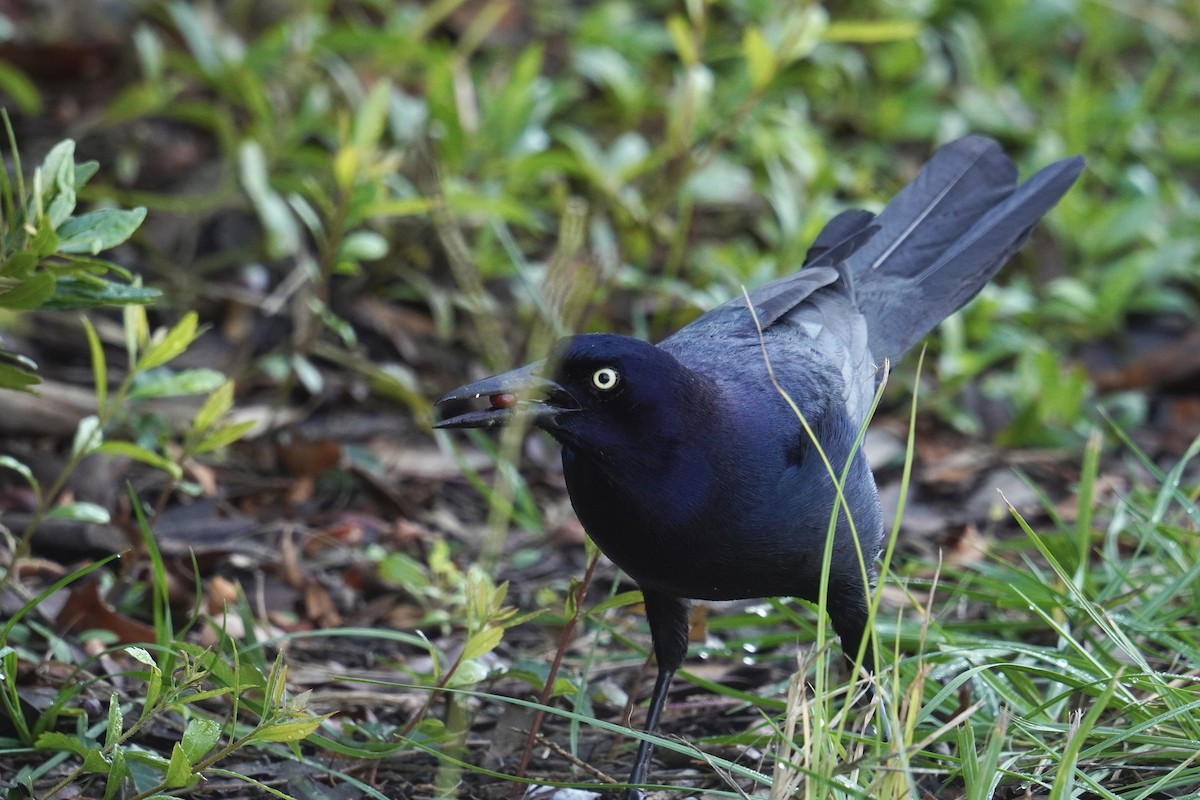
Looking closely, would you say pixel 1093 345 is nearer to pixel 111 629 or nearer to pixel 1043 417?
pixel 1043 417

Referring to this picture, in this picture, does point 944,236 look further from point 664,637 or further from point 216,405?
point 216,405

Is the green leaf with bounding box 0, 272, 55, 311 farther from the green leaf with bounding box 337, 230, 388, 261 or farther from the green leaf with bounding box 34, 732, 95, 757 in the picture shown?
the green leaf with bounding box 337, 230, 388, 261

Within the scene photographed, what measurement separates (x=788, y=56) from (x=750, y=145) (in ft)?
3.00

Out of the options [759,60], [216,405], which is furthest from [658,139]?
[216,405]

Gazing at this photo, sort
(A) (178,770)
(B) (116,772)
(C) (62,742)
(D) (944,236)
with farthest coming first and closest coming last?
1. (D) (944,236)
2. (C) (62,742)
3. (B) (116,772)
4. (A) (178,770)

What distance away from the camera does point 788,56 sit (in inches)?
203

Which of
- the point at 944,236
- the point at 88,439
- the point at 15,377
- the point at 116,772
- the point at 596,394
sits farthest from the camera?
the point at 944,236

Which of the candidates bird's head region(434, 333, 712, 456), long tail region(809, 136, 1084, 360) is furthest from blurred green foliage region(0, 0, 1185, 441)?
bird's head region(434, 333, 712, 456)

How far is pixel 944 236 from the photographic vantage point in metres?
4.14

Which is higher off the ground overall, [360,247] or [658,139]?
[360,247]

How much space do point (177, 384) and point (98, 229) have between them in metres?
0.47

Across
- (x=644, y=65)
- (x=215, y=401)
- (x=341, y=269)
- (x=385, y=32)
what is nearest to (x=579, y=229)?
(x=341, y=269)

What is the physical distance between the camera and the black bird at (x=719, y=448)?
111 inches

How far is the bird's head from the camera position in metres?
2.82
